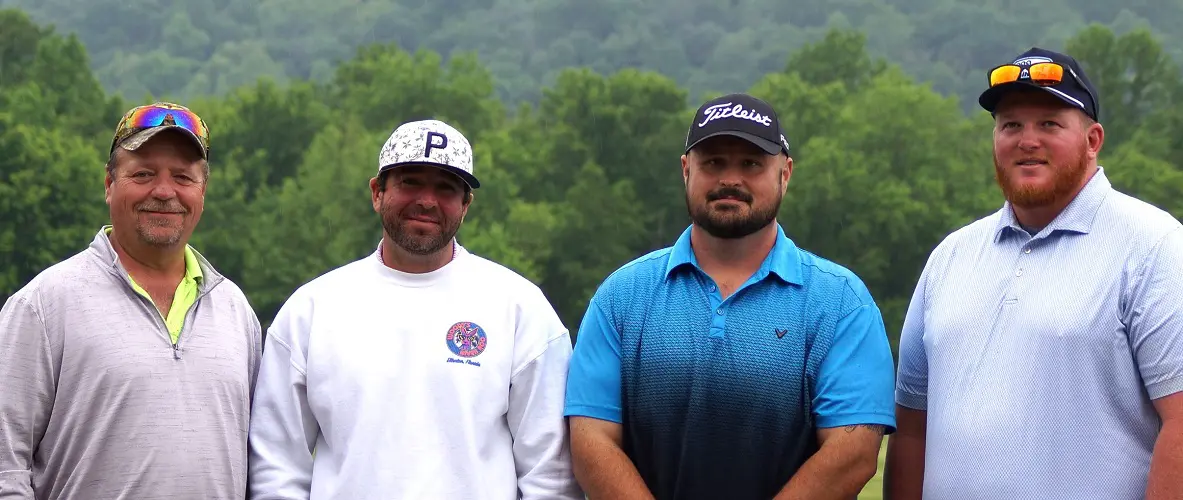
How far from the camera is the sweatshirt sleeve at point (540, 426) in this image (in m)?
5.26

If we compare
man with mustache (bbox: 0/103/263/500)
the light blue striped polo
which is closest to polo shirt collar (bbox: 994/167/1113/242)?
the light blue striped polo

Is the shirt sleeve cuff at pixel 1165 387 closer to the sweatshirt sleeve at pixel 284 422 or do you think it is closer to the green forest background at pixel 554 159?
the sweatshirt sleeve at pixel 284 422

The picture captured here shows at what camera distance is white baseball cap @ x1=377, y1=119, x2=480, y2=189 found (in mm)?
5348

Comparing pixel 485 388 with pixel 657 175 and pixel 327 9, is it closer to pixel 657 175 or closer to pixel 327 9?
pixel 657 175

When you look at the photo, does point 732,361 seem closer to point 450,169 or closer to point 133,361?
point 450,169

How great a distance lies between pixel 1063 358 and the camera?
4.81 meters

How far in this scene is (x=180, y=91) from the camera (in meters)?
103

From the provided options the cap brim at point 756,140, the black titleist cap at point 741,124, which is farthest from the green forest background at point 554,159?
the cap brim at point 756,140

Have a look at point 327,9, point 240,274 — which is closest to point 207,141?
point 240,274

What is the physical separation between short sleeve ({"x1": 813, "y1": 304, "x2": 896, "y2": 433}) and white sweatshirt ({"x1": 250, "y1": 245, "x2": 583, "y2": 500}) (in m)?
0.91

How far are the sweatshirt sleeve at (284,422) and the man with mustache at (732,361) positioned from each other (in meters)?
0.93

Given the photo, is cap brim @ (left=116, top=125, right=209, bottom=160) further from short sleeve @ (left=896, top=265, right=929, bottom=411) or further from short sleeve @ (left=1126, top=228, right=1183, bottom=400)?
short sleeve @ (left=1126, top=228, right=1183, bottom=400)

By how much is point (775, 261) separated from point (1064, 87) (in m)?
1.11

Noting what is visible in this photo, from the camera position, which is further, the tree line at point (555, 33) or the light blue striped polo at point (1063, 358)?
the tree line at point (555, 33)
